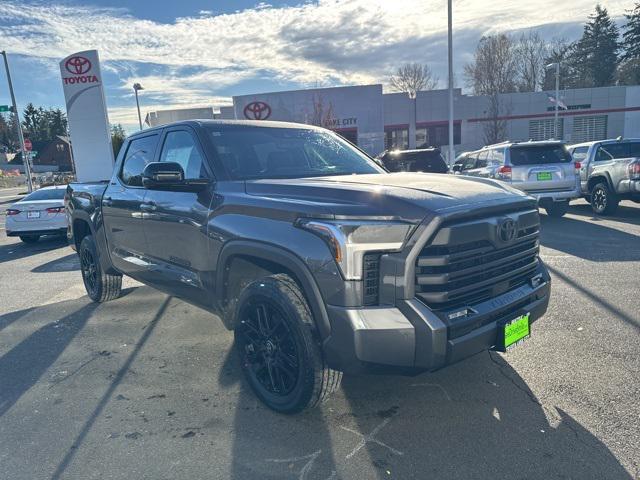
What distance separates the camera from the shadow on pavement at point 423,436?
8.48 ft

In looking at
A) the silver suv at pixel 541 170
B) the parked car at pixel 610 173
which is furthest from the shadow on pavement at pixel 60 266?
the parked car at pixel 610 173

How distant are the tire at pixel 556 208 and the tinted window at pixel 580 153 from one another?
6.24ft

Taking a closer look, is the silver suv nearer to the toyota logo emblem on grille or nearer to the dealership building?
the toyota logo emblem on grille

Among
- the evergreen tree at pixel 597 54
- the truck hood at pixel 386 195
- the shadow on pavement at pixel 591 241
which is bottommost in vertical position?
the shadow on pavement at pixel 591 241

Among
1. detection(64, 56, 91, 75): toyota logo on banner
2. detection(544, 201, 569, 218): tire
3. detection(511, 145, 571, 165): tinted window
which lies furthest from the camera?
detection(64, 56, 91, 75): toyota logo on banner

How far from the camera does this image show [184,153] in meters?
4.10

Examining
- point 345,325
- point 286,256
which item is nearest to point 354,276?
point 345,325

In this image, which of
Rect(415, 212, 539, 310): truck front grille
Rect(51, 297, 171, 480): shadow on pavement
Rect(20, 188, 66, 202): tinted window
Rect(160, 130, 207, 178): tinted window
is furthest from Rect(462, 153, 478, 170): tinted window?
Rect(20, 188, 66, 202): tinted window

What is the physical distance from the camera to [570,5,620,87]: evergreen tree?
A: 2484 inches

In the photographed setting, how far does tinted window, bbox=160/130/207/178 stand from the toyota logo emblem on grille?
2.18 metres

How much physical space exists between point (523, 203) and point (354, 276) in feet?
4.45

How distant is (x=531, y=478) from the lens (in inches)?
97.8

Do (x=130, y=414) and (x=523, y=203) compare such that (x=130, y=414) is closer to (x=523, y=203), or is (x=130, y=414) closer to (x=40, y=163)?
(x=523, y=203)

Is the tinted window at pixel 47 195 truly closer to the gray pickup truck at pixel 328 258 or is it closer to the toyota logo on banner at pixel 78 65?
the toyota logo on banner at pixel 78 65
